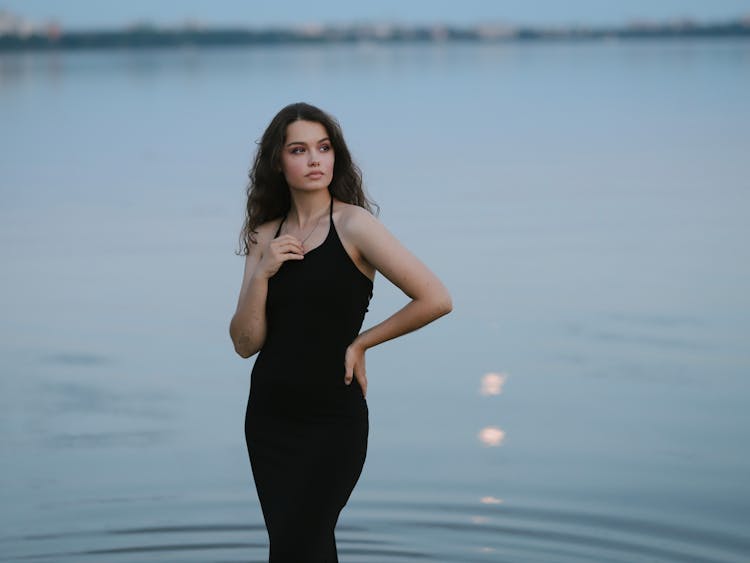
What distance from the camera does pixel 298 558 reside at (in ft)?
13.4

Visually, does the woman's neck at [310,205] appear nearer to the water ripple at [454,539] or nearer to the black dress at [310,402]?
the black dress at [310,402]

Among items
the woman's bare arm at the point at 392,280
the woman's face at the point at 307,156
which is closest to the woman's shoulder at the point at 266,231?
the woman's face at the point at 307,156

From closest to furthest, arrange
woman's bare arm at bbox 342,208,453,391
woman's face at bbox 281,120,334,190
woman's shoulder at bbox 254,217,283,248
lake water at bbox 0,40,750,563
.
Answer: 1. woman's bare arm at bbox 342,208,453,391
2. woman's face at bbox 281,120,334,190
3. woman's shoulder at bbox 254,217,283,248
4. lake water at bbox 0,40,750,563

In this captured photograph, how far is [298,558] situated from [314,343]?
21.3 inches

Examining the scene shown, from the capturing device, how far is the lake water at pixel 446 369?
6.19m

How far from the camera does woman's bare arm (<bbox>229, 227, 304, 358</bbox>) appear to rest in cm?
415

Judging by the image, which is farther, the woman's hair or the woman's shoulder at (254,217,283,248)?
the woman's shoulder at (254,217,283,248)

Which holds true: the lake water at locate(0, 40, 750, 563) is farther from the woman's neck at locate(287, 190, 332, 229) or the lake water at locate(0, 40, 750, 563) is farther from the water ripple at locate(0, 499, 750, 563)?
the woman's neck at locate(287, 190, 332, 229)

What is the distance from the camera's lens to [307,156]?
4230mm

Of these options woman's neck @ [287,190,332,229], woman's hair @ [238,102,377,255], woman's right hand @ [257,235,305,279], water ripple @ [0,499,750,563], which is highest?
woman's hair @ [238,102,377,255]

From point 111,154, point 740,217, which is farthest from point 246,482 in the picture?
point 111,154

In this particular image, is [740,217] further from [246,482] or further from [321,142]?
[321,142]

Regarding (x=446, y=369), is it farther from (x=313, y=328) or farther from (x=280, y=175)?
(x=313, y=328)

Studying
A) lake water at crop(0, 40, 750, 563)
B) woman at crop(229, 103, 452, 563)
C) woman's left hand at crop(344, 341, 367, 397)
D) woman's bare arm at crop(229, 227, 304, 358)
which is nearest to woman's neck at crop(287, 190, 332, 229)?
woman at crop(229, 103, 452, 563)
